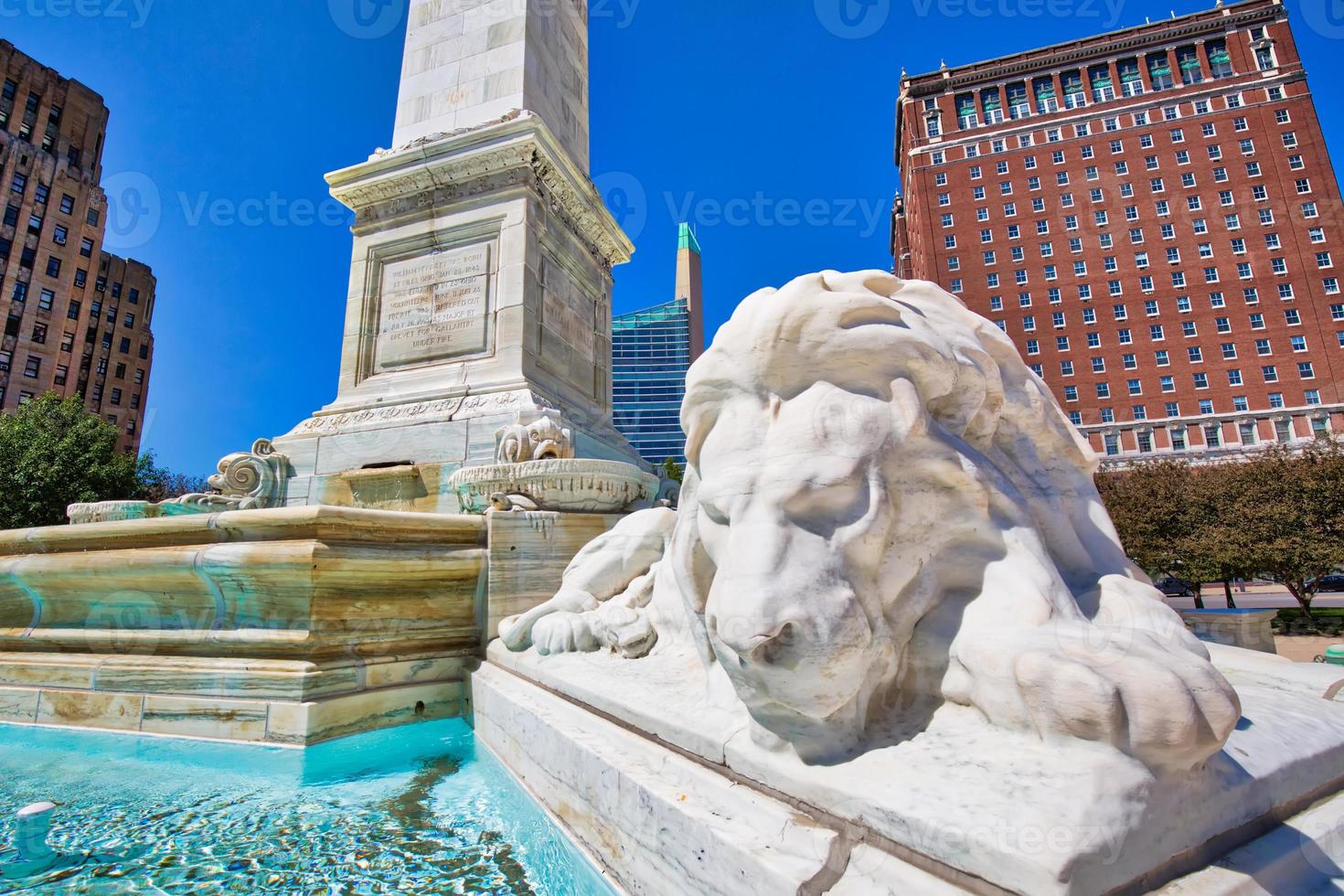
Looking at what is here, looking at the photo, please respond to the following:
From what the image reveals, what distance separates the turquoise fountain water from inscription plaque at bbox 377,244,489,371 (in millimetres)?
4604

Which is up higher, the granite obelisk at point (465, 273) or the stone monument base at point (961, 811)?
the granite obelisk at point (465, 273)

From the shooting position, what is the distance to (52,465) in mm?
21047

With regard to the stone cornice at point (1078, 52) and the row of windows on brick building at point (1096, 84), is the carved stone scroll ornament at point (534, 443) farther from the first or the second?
the stone cornice at point (1078, 52)

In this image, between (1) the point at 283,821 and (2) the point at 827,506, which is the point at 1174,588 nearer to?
(2) the point at 827,506

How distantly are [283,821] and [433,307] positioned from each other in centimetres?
599

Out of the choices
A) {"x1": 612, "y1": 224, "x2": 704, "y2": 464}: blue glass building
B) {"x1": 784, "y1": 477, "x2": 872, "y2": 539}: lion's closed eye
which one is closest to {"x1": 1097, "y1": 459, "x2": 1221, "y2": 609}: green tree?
{"x1": 784, "y1": 477, "x2": 872, "y2": 539}: lion's closed eye

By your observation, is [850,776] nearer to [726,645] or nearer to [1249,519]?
[726,645]

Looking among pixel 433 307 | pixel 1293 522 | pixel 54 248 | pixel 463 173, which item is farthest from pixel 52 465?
pixel 1293 522

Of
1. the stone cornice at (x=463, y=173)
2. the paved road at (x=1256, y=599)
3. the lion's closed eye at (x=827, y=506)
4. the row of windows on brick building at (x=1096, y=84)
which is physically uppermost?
the row of windows on brick building at (x=1096, y=84)

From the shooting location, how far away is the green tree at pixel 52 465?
A: 66.8 feet

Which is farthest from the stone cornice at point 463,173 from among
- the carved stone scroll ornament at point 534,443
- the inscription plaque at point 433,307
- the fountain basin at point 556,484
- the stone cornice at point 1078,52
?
the stone cornice at point 1078,52

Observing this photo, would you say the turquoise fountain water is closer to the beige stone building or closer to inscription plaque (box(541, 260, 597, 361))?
inscription plaque (box(541, 260, 597, 361))

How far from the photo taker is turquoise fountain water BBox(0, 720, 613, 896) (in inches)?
80.0

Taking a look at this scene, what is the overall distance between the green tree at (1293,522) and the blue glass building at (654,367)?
69022mm
